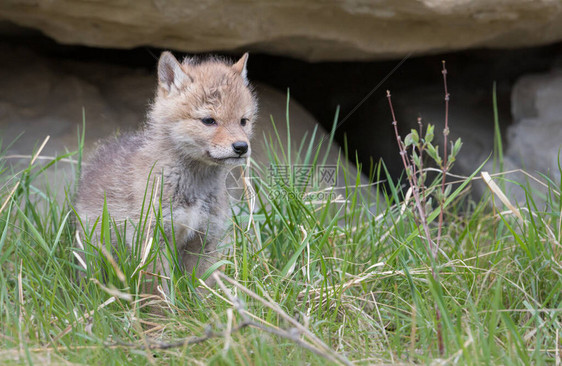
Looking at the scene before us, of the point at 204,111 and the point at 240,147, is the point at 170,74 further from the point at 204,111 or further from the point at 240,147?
the point at 240,147

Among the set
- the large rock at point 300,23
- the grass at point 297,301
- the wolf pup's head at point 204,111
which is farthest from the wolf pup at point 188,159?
the large rock at point 300,23

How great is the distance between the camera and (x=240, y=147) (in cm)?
240

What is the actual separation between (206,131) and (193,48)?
134cm

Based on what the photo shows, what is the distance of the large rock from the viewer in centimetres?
333

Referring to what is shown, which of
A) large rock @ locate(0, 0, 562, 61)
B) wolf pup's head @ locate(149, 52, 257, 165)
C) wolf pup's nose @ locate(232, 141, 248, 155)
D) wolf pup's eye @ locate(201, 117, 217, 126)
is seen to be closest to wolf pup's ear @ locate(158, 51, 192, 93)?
wolf pup's head @ locate(149, 52, 257, 165)

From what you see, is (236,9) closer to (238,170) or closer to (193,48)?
(193,48)

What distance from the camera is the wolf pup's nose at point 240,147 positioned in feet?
7.87

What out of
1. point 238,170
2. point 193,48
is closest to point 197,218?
point 238,170

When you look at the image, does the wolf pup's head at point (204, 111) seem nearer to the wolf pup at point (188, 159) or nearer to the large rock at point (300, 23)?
the wolf pup at point (188, 159)

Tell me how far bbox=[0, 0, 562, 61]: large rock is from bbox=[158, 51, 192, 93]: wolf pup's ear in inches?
33.1

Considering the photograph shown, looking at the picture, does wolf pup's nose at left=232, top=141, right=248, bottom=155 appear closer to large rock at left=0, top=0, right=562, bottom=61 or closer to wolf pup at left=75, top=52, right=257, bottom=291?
wolf pup at left=75, top=52, right=257, bottom=291

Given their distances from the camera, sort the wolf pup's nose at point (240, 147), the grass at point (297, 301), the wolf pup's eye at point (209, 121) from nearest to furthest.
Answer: the grass at point (297, 301), the wolf pup's nose at point (240, 147), the wolf pup's eye at point (209, 121)

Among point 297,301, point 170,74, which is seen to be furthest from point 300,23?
point 297,301

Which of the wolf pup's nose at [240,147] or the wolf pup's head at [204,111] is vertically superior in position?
→ the wolf pup's head at [204,111]
